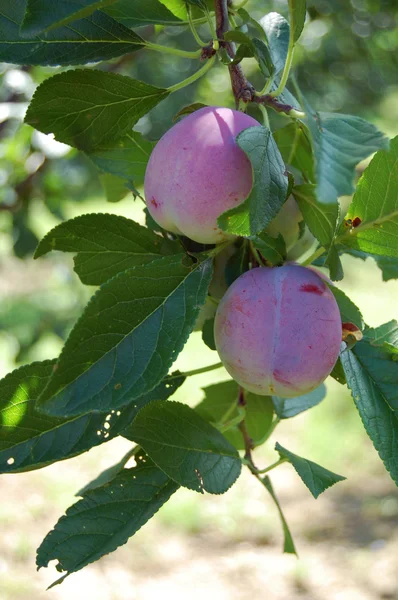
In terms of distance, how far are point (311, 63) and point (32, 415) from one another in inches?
207

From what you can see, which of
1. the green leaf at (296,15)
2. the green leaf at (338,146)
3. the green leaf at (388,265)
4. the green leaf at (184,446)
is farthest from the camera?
the green leaf at (388,265)

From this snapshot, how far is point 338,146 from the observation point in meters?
0.52

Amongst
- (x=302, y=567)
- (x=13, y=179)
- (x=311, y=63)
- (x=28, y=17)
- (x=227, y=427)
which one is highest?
(x=311, y=63)

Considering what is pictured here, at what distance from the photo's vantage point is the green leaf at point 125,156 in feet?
2.38

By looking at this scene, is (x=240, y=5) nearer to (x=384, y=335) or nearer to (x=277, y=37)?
(x=277, y=37)

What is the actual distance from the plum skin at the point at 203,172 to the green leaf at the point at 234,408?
302 mm

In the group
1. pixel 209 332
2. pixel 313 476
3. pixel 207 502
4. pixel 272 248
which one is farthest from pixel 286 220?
pixel 207 502

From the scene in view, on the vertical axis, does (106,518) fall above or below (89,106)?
below

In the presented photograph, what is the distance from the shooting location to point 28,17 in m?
0.53

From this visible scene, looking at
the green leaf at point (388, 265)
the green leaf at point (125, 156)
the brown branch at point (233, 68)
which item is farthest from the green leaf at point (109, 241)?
the green leaf at point (388, 265)

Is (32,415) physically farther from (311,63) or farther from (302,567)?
(311,63)

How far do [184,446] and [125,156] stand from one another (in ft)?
1.02

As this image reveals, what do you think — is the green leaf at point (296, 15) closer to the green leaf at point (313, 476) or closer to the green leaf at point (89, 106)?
the green leaf at point (89, 106)

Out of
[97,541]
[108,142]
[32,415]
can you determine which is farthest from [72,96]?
[97,541]
